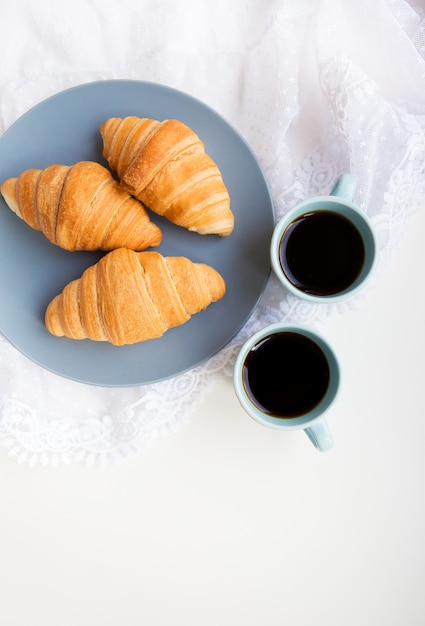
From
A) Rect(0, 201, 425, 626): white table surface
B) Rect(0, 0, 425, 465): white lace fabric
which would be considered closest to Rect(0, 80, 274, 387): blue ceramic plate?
Rect(0, 0, 425, 465): white lace fabric

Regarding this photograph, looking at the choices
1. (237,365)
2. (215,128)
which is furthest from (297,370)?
(215,128)

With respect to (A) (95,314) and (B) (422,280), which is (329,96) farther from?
(A) (95,314)

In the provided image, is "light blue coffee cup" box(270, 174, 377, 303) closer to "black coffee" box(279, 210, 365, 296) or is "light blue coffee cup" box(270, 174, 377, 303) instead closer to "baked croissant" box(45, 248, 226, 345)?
"black coffee" box(279, 210, 365, 296)

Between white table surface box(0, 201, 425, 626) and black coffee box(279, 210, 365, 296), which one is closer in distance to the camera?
black coffee box(279, 210, 365, 296)

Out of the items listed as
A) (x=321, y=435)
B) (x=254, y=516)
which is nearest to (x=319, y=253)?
(x=321, y=435)

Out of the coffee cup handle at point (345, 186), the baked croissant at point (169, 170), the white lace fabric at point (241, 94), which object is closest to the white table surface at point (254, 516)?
the white lace fabric at point (241, 94)

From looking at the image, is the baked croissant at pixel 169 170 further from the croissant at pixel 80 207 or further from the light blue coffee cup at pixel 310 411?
the light blue coffee cup at pixel 310 411
